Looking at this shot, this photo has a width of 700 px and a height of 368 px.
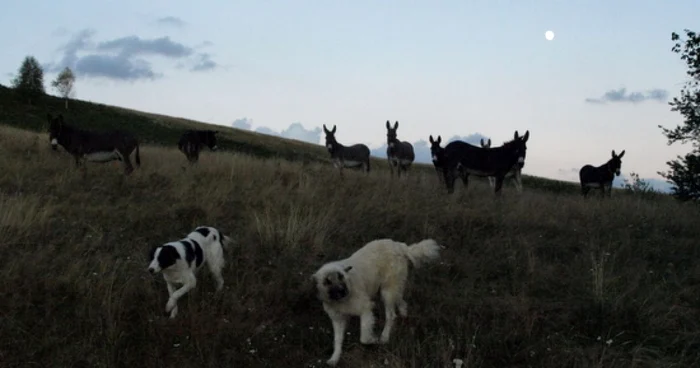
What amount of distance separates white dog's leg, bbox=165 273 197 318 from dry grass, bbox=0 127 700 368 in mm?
141

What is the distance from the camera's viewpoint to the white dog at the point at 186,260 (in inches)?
258

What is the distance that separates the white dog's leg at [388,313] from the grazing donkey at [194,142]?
12.9 meters

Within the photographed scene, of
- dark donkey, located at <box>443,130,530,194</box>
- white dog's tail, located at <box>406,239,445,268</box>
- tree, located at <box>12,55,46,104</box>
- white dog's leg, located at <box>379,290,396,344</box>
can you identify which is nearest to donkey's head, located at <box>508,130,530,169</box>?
dark donkey, located at <box>443,130,530,194</box>

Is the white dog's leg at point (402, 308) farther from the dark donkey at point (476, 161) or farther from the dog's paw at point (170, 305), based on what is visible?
the dark donkey at point (476, 161)

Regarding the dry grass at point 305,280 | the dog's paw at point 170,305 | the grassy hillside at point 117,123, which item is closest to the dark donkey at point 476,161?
the dry grass at point 305,280

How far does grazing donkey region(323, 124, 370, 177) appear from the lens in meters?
21.9

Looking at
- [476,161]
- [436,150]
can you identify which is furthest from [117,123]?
[476,161]

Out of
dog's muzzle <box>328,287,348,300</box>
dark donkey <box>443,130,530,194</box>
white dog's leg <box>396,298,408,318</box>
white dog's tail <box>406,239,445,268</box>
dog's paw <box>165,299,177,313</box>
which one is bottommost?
dog's paw <box>165,299,177,313</box>

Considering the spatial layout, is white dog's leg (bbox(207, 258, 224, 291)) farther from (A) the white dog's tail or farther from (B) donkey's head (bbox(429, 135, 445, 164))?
(B) donkey's head (bbox(429, 135, 445, 164))

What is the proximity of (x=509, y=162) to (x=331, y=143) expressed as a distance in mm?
7581

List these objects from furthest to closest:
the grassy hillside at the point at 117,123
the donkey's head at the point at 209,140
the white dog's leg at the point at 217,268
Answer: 1. the grassy hillside at the point at 117,123
2. the donkey's head at the point at 209,140
3. the white dog's leg at the point at 217,268

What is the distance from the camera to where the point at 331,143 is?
861 inches

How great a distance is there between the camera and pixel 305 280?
770 centimetres

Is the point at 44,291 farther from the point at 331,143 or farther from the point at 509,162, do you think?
the point at 331,143
